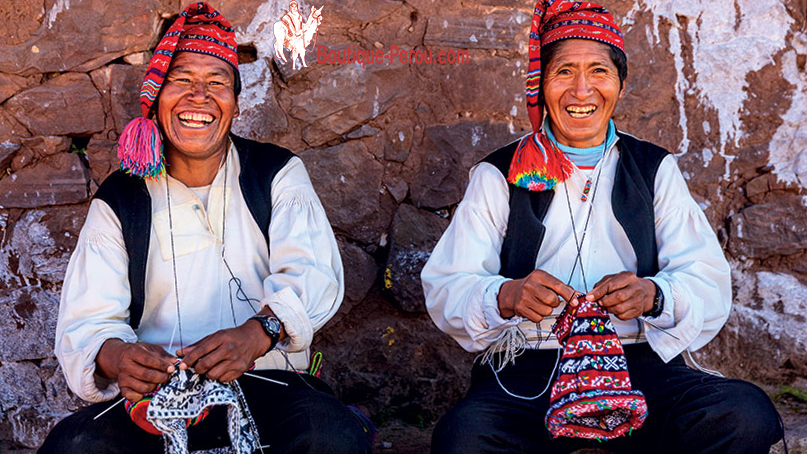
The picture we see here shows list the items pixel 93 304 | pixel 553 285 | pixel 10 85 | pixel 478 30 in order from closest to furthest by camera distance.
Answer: pixel 553 285 < pixel 93 304 < pixel 10 85 < pixel 478 30

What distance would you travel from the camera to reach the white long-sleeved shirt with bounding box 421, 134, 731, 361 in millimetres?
2609

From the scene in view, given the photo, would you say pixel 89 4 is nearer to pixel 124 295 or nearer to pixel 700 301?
A: pixel 124 295

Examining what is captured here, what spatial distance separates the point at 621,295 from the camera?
8.04 ft

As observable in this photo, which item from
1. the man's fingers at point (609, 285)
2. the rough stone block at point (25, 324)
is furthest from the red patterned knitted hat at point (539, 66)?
the rough stone block at point (25, 324)

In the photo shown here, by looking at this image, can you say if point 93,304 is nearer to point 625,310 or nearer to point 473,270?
point 473,270

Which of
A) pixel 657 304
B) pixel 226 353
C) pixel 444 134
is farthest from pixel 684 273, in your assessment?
pixel 226 353

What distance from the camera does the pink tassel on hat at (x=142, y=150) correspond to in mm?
2771

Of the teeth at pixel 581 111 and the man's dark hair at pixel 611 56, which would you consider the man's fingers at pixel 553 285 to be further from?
the man's dark hair at pixel 611 56

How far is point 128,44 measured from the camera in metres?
3.40

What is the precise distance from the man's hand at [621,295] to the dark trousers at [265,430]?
79 cm

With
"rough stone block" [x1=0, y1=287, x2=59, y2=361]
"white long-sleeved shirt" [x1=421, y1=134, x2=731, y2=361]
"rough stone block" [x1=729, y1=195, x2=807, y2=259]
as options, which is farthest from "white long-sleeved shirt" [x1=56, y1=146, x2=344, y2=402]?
"rough stone block" [x1=729, y1=195, x2=807, y2=259]

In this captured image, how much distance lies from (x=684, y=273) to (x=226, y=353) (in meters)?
1.40

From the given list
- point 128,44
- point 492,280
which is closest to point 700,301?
point 492,280

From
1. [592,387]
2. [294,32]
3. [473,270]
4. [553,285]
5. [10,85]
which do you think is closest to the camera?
[592,387]
